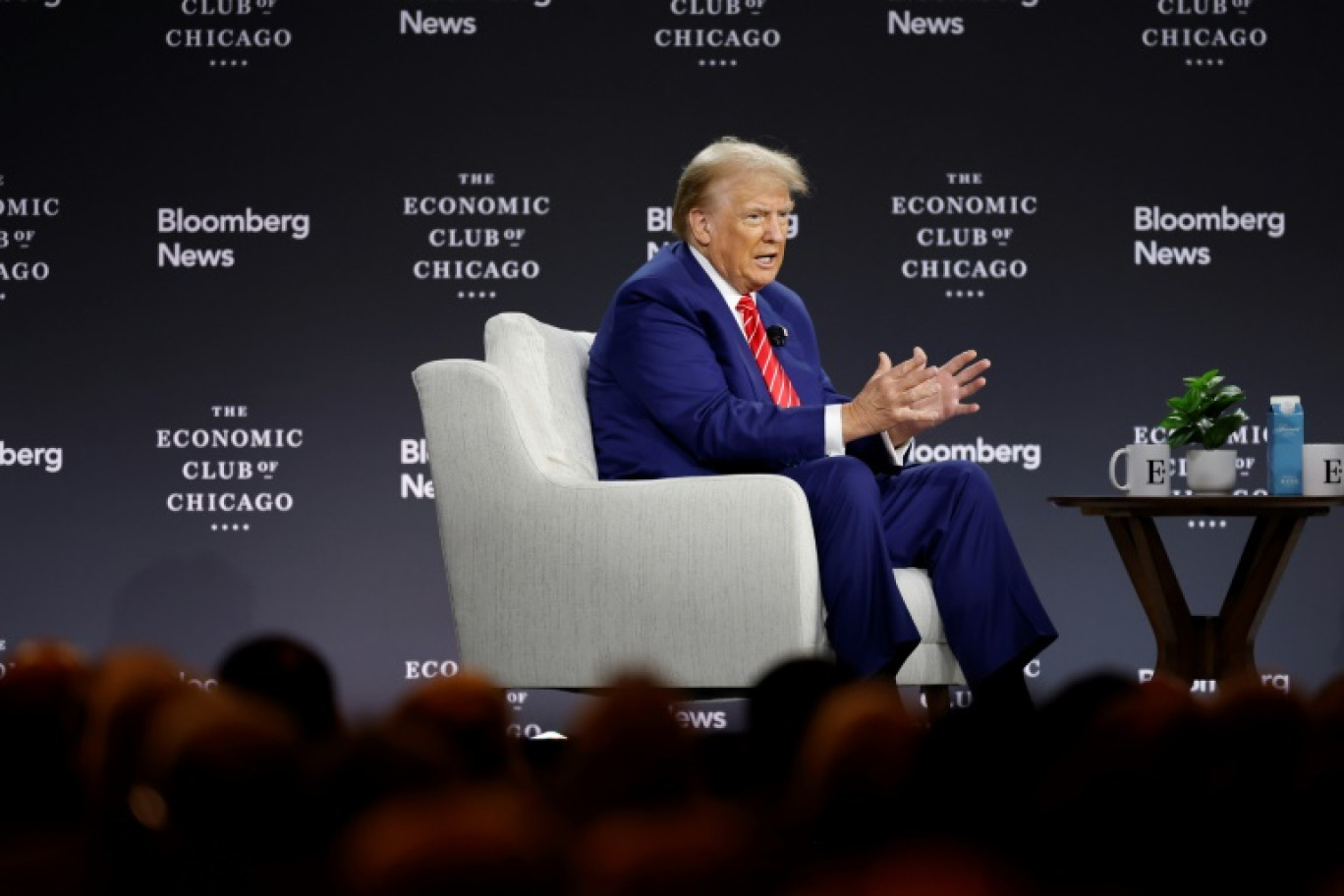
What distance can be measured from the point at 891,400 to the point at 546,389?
2.22 feet

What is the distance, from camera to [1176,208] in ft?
16.0

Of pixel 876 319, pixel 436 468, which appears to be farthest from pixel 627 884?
pixel 876 319

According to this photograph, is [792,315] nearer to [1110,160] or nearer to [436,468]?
[436,468]

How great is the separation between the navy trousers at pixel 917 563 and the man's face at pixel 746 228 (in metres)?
0.50

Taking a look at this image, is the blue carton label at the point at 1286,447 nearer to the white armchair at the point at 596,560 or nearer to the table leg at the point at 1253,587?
the table leg at the point at 1253,587

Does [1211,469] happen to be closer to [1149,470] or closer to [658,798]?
[1149,470]

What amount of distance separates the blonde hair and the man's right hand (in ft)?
1.85

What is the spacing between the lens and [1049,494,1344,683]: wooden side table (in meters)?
3.73

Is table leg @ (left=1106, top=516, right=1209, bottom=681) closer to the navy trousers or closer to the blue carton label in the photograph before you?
the blue carton label

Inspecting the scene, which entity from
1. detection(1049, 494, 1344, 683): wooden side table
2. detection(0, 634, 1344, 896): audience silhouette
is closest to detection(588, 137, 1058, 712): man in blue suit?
detection(1049, 494, 1344, 683): wooden side table

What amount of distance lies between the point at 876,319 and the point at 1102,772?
461 cm

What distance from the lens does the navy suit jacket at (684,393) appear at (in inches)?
120

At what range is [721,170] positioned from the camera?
135 inches

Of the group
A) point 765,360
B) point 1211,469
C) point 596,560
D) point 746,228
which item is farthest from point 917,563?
point 1211,469
